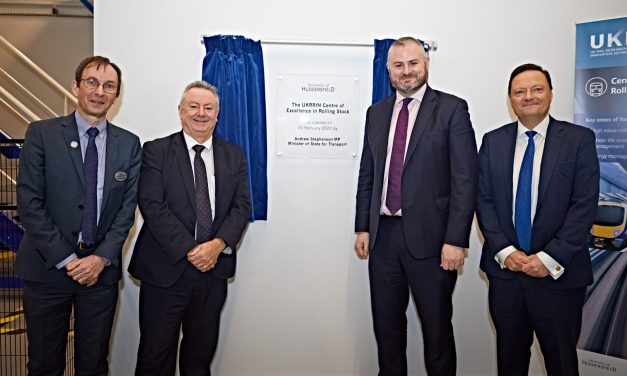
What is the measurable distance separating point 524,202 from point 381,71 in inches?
46.5

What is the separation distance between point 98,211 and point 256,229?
106 centimetres

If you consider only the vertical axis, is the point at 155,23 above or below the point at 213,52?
above

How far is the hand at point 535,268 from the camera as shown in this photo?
2.04 m

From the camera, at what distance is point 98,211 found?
6.83ft

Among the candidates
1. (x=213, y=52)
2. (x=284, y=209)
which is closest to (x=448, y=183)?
(x=284, y=209)

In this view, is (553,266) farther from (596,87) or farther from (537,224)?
(596,87)

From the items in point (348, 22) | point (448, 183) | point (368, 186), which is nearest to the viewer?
point (448, 183)

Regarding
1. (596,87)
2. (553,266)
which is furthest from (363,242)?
(596,87)

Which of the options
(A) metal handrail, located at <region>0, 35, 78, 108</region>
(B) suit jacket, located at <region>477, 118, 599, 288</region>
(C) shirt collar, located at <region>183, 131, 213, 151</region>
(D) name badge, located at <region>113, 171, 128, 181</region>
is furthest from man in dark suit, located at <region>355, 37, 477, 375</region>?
(A) metal handrail, located at <region>0, 35, 78, 108</region>

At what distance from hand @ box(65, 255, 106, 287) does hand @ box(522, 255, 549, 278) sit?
1.95 metres

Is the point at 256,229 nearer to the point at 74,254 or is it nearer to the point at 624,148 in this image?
the point at 74,254

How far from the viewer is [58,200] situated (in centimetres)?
200

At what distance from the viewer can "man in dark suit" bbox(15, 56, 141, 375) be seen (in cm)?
197

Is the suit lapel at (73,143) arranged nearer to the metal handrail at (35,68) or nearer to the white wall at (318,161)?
the white wall at (318,161)
